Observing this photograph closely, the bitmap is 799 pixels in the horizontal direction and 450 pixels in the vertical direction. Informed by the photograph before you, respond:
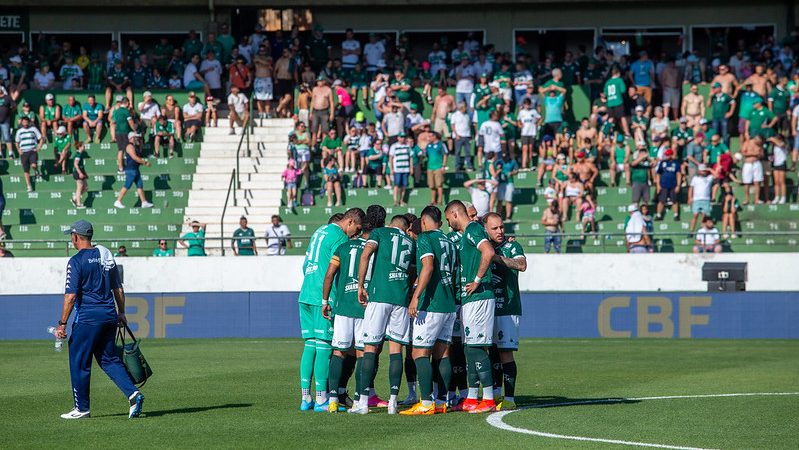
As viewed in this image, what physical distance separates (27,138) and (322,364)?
69.8 feet

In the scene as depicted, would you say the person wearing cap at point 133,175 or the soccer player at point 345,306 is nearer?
the soccer player at point 345,306

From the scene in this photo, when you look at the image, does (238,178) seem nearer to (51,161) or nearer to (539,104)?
(51,161)

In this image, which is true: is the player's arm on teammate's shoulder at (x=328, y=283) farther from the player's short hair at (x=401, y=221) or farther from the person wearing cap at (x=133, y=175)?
the person wearing cap at (x=133, y=175)

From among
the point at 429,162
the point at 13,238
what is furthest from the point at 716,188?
the point at 13,238

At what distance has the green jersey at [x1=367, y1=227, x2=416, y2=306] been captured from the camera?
1269cm

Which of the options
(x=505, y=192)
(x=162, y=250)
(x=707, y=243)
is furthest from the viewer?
(x=505, y=192)

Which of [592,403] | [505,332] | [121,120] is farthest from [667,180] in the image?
[505,332]

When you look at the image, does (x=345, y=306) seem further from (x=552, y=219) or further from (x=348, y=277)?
(x=552, y=219)

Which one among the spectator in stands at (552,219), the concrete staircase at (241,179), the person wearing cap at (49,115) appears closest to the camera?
the spectator in stands at (552,219)

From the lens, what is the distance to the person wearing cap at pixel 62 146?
33.0m

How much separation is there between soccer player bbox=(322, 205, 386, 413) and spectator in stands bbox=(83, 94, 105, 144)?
22.2 meters

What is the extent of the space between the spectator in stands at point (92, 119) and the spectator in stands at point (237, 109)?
3464mm

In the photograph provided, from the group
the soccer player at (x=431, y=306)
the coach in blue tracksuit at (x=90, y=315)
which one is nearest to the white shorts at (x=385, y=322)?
the soccer player at (x=431, y=306)

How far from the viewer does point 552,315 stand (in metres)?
27.5
